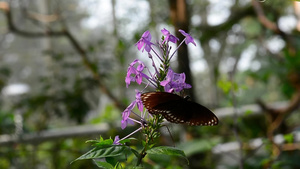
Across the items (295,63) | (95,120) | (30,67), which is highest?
(295,63)

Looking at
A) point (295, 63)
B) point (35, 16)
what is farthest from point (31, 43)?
point (295, 63)

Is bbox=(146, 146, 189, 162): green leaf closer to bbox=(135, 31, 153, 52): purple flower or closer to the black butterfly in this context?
the black butterfly

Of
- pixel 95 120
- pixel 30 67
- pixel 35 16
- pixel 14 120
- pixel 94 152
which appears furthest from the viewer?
pixel 30 67

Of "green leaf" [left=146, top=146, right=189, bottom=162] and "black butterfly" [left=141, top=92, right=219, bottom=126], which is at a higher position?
"black butterfly" [left=141, top=92, right=219, bottom=126]

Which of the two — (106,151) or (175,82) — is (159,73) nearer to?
(175,82)

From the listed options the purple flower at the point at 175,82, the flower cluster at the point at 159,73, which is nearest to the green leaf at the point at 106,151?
the flower cluster at the point at 159,73

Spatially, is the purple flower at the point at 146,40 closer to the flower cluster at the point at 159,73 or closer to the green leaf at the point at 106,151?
the flower cluster at the point at 159,73

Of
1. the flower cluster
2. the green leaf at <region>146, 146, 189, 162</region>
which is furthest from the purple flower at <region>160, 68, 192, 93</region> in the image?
the green leaf at <region>146, 146, 189, 162</region>

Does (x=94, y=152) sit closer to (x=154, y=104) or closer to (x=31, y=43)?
(x=154, y=104)
